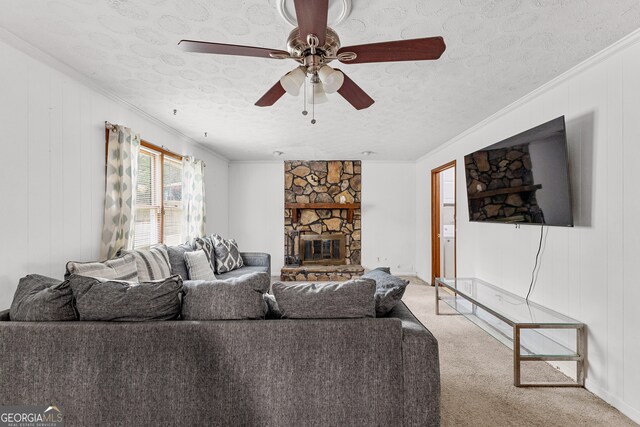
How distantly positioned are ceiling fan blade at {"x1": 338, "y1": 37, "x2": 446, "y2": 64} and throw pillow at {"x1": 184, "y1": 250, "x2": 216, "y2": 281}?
2.76m

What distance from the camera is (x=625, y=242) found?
204 centimetres

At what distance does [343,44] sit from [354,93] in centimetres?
34

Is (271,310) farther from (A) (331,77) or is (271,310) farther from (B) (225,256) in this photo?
(B) (225,256)

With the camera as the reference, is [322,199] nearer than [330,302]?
No

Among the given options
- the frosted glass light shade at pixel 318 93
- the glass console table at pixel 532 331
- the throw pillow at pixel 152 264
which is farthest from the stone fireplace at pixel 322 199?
the frosted glass light shade at pixel 318 93

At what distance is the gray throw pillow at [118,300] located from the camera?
5.21ft

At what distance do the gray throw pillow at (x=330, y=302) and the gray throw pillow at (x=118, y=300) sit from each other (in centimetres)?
61

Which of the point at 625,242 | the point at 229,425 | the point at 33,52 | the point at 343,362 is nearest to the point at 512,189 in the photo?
the point at 625,242

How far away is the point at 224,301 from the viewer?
165 cm

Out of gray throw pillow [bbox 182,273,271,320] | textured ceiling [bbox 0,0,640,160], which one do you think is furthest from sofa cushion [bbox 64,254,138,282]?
textured ceiling [bbox 0,0,640,160]

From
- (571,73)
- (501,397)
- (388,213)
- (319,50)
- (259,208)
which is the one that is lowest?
(501,397)

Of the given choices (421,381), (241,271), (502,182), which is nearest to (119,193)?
(241,271)

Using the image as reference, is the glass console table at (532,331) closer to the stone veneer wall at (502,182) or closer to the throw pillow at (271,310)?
the stone veneer wall at (502,182)

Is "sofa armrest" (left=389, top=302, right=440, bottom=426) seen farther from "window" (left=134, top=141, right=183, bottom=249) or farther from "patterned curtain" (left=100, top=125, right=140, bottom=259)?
"window" (left=134, top=141, right=183, bottom=249)
